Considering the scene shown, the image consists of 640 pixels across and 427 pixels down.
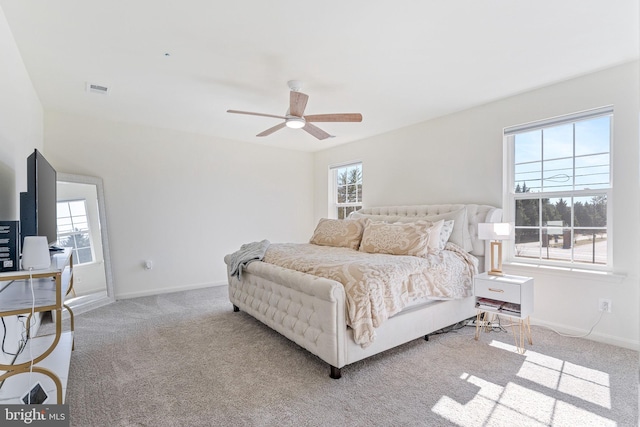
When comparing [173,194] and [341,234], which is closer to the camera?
[341,234]

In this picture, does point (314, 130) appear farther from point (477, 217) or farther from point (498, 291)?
point (498, 291)

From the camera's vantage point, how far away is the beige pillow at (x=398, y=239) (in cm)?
309

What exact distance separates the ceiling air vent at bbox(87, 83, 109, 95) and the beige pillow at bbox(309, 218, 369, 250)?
287 centimetres

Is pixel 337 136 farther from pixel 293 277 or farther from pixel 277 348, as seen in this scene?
pixel 277 348

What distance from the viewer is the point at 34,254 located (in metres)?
1.54

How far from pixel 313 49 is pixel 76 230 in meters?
3.71

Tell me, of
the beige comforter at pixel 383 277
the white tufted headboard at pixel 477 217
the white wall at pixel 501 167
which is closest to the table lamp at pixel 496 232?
the beige comforter at pixel 383 277

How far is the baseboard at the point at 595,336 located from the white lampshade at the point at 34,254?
4094mm

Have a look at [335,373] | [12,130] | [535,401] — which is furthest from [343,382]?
[12,130]

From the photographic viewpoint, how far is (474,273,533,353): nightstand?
272 cm

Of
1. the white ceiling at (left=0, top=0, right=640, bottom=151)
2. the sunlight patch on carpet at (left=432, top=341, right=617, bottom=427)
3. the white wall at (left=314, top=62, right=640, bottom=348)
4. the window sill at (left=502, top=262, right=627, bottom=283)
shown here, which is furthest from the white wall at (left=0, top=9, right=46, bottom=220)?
the window sill at (left=502, top=262, right=627, bottom=283)

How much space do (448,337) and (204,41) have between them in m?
3.30

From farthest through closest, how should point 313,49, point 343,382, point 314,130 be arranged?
point 314,130
point 313,49
point 343,382

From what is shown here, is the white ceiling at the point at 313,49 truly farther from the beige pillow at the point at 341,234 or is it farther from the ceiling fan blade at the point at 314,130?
the beige pillow at the point at 341,234
